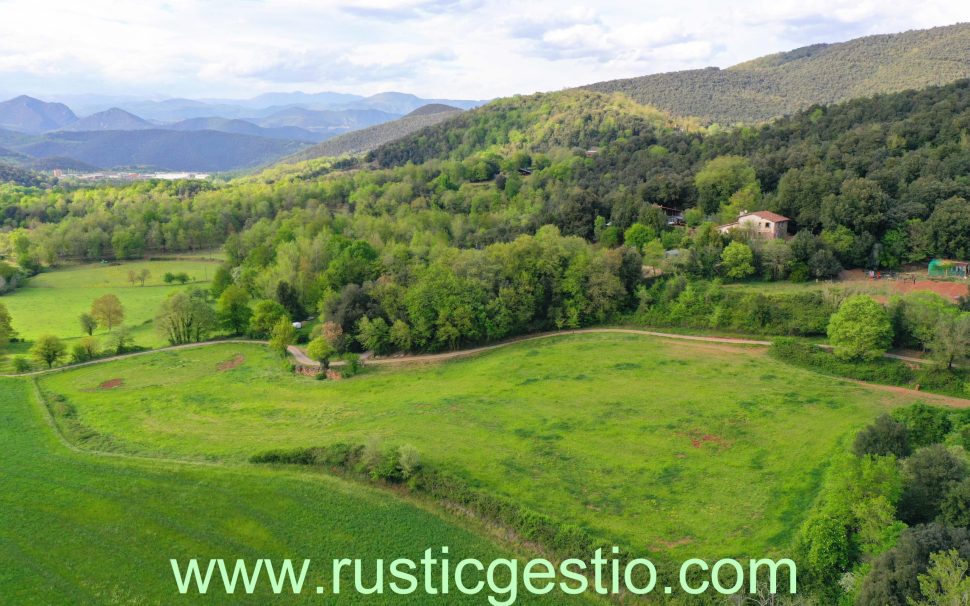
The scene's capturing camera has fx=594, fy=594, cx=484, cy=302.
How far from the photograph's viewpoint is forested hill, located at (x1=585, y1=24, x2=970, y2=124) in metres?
134

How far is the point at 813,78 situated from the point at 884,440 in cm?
16941

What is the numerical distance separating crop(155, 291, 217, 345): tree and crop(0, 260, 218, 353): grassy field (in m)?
2.06

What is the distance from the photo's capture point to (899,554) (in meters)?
21.4

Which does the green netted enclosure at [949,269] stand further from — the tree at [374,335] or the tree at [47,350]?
the tree at [47,350]

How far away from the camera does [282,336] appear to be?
56.7 meters

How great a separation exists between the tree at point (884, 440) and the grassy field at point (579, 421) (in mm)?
2894

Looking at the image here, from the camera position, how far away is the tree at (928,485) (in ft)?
83.7

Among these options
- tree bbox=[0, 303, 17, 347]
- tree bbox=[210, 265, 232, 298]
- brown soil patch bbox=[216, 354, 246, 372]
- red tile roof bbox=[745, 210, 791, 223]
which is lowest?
brown soil patch bbox=[216, 354, 246, 372]

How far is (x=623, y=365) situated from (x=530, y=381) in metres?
7.91

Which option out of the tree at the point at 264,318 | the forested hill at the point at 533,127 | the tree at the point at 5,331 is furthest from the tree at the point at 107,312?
the forested hill at the point at 533,127

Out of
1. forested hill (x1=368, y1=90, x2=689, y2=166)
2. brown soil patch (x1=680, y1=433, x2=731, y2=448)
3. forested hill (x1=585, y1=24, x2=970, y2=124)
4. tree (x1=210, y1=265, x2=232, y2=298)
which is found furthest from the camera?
forested hill (x1=368, y1=90, x2=689, y2=166)

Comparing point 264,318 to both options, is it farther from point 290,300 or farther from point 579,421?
point 579,421

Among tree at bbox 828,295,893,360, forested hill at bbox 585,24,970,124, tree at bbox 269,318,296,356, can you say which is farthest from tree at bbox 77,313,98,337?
forested hill at bbox 585,24,970,124

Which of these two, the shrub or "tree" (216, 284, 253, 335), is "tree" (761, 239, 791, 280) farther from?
the shrub
